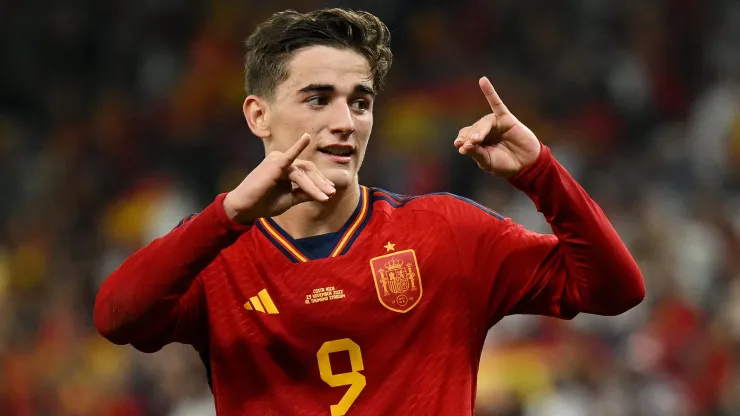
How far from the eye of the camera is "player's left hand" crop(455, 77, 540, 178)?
305 centimetres

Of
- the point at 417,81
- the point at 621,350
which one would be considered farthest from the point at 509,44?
the point at 621,350

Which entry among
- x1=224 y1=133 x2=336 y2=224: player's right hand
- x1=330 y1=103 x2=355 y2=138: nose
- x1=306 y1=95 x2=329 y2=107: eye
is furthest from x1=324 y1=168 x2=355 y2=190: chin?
x1=224 y1=133 x2=336 y2=224: player's right hand

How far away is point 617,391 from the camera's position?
6.29 meters

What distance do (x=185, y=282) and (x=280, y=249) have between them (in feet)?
1.47

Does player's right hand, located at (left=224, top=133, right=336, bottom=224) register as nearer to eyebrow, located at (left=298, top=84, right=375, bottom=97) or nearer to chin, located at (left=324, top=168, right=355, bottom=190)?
chin, located at (left=324, top=168, right=355, bottom=190)

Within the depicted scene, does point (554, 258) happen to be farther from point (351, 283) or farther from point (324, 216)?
point (324, 216)

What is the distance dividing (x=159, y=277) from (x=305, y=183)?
468 millimetres

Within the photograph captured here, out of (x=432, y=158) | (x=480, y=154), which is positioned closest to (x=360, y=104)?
(x=480, y=154)

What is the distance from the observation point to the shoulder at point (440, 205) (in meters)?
3.43

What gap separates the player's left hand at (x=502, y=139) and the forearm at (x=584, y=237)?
0.11 feet

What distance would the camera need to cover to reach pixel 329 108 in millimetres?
3371

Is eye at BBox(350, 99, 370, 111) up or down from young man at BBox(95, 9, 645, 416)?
up

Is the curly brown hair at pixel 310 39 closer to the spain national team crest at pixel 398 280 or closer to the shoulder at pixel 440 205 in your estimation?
the shoulder at pixel 440 205

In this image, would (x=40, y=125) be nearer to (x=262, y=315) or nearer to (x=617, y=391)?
(x=617, y=391)
